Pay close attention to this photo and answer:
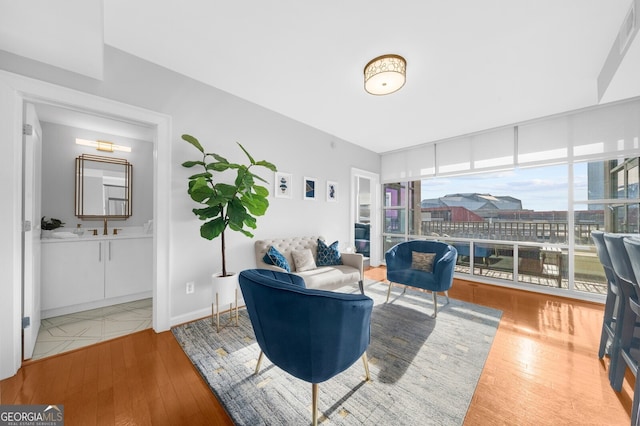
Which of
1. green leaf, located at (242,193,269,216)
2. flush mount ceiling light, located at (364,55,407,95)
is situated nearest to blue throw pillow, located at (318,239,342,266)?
green leaf, located at (242,193,269,216)

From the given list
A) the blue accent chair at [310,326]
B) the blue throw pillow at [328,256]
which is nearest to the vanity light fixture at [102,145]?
the blue throw pillow at [328,256]

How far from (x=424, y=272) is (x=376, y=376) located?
5.30 feet

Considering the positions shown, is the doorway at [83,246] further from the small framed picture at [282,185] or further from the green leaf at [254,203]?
the small framed picture at [282,185]

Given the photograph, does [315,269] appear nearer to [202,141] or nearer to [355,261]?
[355,261]

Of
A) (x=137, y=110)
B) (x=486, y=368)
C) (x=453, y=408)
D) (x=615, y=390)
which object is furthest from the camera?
(x=137, y=110)

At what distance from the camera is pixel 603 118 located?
317 centimetres

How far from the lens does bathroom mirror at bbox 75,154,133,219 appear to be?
3223 mm

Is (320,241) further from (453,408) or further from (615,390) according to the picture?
(615,390)

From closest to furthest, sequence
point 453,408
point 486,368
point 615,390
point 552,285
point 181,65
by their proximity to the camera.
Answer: point 453,408 < point 615,390 < point 486,368 < point 181,65 < point 552,285

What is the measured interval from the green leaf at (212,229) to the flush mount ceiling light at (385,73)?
6.89 ft

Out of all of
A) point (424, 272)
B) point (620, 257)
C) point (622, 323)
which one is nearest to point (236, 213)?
point (424, 272)

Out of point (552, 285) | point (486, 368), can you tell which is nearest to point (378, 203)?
point (552, 285)

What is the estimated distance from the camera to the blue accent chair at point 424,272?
2.82 metres

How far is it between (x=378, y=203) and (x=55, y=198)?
5.50m
